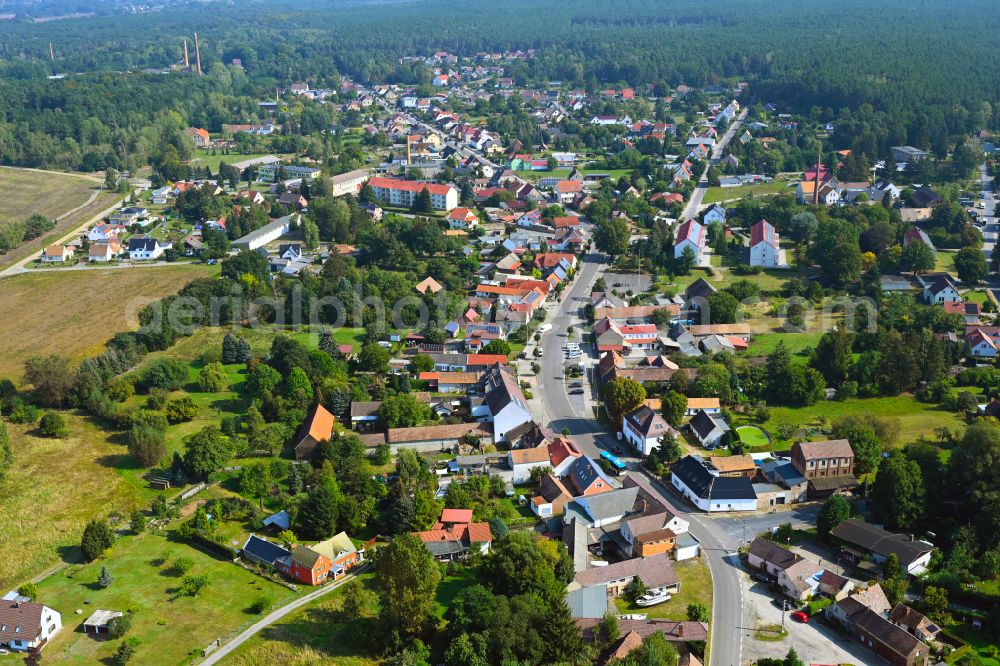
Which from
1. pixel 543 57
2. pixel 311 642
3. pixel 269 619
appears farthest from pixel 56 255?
pixel 543 57

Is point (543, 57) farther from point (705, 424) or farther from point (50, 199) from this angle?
point (705, 424)

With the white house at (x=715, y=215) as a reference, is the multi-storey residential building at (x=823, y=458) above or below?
below


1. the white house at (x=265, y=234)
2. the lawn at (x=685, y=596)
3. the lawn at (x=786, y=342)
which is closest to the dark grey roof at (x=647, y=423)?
the lawn at (x=685, y=596)

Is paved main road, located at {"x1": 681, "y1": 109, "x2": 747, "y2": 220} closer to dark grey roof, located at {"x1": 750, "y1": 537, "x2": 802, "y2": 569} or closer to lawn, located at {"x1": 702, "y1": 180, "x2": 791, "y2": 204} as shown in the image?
lawn, located at {"x1": 702, "y1": 180, "x2": 791, "y2": 204}

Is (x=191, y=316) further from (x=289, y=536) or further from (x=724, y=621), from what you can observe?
(x=724, y=621)

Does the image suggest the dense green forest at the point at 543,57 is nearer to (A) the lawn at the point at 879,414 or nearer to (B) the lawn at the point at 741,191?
(B) the lawn at the point at 741,191

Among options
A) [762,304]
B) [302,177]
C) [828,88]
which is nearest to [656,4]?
[828,88]
